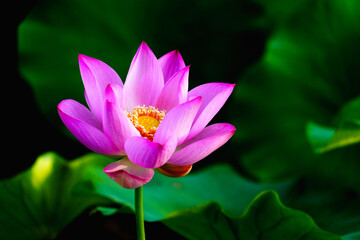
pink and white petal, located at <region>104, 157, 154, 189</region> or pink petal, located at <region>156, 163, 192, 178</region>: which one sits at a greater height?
pink and white petal, located at <region>104, 157, 154, 189</region>

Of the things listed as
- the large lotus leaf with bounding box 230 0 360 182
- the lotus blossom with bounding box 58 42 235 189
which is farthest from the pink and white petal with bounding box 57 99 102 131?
the large lotus leaf with bounding box 230 0 360 182

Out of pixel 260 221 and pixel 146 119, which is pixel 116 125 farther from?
pixel 260 221

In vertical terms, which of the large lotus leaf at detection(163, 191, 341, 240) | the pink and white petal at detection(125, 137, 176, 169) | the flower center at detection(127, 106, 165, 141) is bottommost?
the large lotus leaf at detection(163, 191, 341, 240)

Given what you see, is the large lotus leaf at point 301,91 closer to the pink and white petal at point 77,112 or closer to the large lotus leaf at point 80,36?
the large lotus leaf at point 80,36

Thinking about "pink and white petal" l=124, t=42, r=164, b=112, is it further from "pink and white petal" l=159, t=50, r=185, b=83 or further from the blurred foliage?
the blurred foliage

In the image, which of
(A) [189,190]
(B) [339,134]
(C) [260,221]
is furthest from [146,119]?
(A) [189,190]

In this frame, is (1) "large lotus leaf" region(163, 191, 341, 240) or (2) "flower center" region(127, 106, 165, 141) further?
(1) "large lotus leaf" region(163, 191, 341, 240)

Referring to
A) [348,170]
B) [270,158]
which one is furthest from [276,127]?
[348,170]

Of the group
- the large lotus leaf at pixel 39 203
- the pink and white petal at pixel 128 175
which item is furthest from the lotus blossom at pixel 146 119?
the large lotus leaf at pixel 39 203
